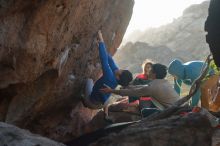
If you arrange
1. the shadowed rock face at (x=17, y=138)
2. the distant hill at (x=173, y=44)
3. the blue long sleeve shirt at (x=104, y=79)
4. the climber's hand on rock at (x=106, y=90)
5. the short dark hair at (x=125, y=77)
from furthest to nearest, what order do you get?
the distant hill at (x=173, y=44)
the blue long sleeve shirt at (x=104, y=79)
the short dark hair at (x=125, y=77)
the climber's hand on rock at (x=106, y=90)
the shadowed rock face at (x=17, y=138)

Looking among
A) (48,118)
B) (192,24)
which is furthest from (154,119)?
(192,24)

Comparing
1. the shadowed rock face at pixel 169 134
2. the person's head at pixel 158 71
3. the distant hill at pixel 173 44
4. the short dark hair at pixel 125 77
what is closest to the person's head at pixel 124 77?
the short dark hair at pixel 125 77

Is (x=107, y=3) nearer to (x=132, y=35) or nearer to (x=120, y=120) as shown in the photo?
(x=120, y=120)

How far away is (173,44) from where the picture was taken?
6869 cm

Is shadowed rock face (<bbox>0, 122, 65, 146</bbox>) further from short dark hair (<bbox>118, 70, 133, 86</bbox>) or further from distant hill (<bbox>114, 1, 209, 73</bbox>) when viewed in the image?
distant hill (<bbox>114, 1, 209, 73</bbox>)

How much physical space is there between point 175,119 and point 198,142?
75 cm

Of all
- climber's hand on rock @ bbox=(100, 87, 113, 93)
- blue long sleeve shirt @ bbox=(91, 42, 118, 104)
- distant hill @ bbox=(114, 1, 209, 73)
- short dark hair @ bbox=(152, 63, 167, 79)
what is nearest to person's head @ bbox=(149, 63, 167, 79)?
short dark hair @ bbox=(152, 63, 167, 79)

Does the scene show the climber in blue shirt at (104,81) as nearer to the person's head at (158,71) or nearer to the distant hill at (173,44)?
the person's head at (158,71)

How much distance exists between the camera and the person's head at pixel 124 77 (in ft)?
38.4

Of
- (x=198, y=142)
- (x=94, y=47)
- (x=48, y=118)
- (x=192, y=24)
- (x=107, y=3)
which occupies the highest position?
(x=192, y=24)

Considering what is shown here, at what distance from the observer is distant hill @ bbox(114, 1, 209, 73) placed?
2301 inches

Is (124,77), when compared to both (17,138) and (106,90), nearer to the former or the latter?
(106,90)

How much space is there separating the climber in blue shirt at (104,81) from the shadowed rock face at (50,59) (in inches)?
22.1

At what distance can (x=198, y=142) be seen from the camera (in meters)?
8.22
